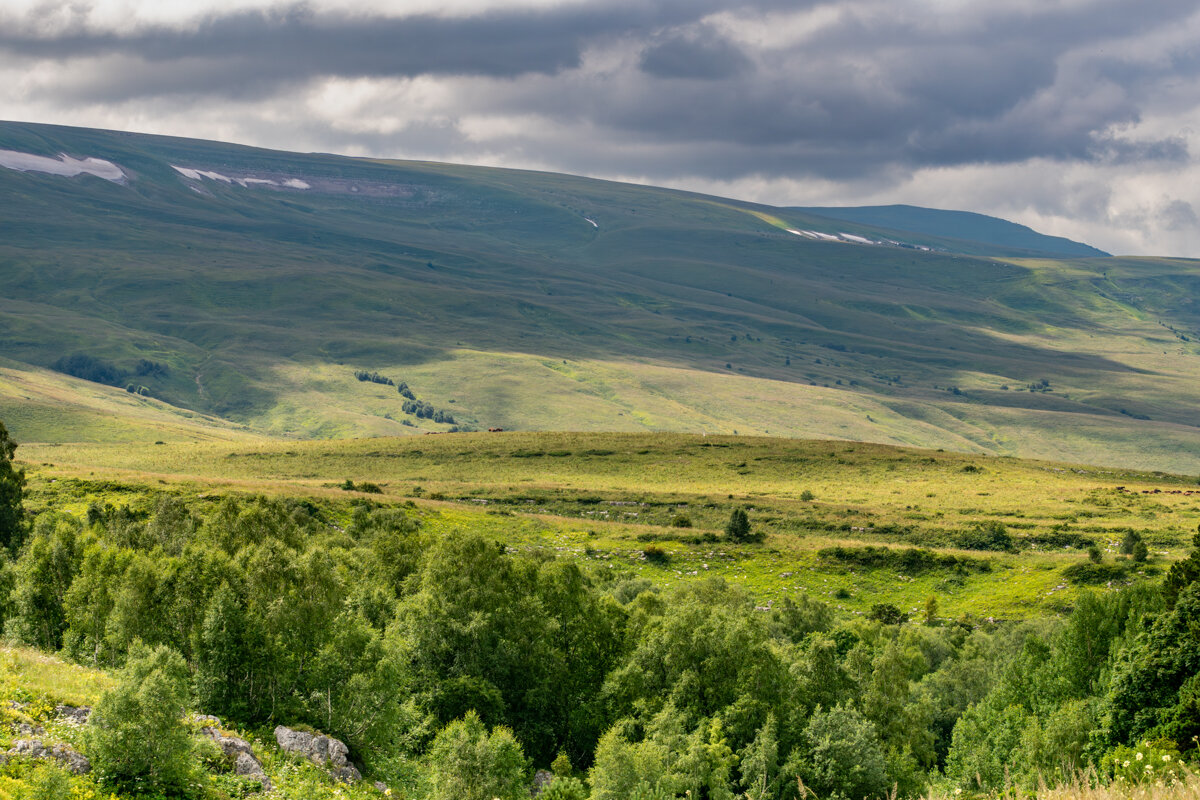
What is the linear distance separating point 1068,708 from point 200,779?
40.3 metres

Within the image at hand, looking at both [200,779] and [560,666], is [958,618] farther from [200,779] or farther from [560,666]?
[200,779]

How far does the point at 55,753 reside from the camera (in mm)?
31000

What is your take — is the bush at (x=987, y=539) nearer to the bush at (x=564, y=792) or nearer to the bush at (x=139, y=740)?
the bush at (x=564, y=792)

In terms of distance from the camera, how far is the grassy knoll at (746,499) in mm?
97750

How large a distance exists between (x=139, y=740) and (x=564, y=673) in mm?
27574

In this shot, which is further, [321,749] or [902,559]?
[902,559]

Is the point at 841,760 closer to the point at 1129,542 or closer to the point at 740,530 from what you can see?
the point at 740,530

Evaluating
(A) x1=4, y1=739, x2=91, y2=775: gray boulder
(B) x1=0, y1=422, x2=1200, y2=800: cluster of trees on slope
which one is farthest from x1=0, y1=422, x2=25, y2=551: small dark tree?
(A) x1=4, y1=739, x2=91, y2=775: gray boulder

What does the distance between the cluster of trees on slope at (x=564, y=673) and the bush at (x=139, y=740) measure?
949cm

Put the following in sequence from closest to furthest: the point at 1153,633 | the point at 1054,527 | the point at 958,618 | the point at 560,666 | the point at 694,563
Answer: the point at 1153,633, the point at 560,666, the point at 958,618, the point at 694,563, the point at 1054,527

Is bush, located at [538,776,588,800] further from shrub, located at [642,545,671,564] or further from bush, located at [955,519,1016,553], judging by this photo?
bush, located at [955,519,1016,553]

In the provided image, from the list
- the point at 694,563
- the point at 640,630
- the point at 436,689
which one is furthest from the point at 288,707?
the point at 694,563

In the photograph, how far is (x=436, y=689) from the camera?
52.9 m

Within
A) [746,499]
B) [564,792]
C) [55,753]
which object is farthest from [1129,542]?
[55,753]
